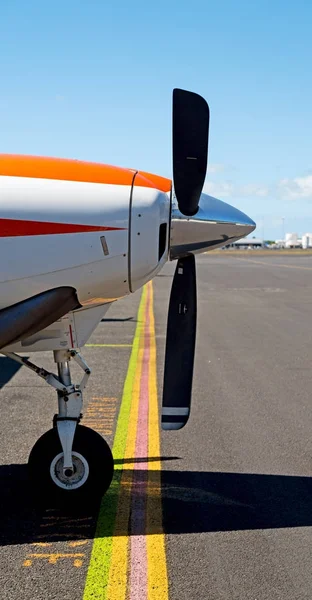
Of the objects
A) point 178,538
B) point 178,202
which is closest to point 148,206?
point 178,202

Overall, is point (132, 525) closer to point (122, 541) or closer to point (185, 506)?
point (122, 541)

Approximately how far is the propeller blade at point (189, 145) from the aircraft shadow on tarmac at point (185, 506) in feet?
6.51

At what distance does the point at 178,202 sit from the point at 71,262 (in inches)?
32.3

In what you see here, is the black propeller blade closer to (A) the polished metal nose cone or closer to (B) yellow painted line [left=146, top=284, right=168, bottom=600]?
(A) the polished metal nose cone

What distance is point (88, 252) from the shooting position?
4.25m

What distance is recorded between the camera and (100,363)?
415 inches

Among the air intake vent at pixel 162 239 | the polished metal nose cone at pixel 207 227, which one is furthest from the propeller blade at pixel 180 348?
the air intake vent at pixel 162 239

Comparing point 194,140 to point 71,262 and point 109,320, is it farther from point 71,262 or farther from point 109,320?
point 109,320

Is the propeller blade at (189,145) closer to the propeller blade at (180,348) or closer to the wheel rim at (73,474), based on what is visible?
the propeller blade at (180,348)

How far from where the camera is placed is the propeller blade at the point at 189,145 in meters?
4.39

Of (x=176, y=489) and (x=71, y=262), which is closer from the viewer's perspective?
(x=71, y=262)

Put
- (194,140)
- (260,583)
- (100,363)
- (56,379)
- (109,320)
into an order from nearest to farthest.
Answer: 1. (260,583)
2. (194,140)
3. (56,379)
4. (100,363)
5. (109,320)

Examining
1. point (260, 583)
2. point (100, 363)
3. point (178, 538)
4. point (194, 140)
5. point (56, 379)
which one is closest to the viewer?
point (260, 583)

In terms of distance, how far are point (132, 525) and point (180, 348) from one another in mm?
1193
